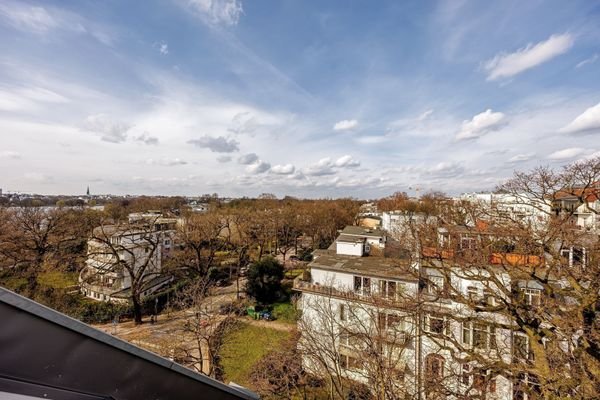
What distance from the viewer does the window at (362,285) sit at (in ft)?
45.2

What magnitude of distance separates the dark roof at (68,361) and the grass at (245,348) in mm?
12565

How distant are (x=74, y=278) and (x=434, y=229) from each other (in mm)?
30346

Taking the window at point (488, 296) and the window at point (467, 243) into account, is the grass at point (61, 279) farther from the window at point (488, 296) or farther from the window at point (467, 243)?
the window at point (488, 296)

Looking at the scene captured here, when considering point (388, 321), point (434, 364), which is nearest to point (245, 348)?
point (388, 321)

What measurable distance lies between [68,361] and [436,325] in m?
13.1

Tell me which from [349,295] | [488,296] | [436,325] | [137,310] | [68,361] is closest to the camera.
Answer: [68,361]

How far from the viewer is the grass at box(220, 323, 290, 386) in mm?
13716

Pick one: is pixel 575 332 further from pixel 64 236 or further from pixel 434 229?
pixel 64 236

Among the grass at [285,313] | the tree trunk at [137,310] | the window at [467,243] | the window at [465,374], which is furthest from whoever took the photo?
the grass at [285,313]

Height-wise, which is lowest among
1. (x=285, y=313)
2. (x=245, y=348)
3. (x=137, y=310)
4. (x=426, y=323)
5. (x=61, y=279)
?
(x=245, y=348)

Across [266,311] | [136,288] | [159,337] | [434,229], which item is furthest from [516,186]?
[136,288]

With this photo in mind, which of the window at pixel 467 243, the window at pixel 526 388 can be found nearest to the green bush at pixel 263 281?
the window at pixel 467 243

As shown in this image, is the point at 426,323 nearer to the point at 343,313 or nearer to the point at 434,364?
the point at 434,364

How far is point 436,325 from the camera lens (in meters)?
11.7
